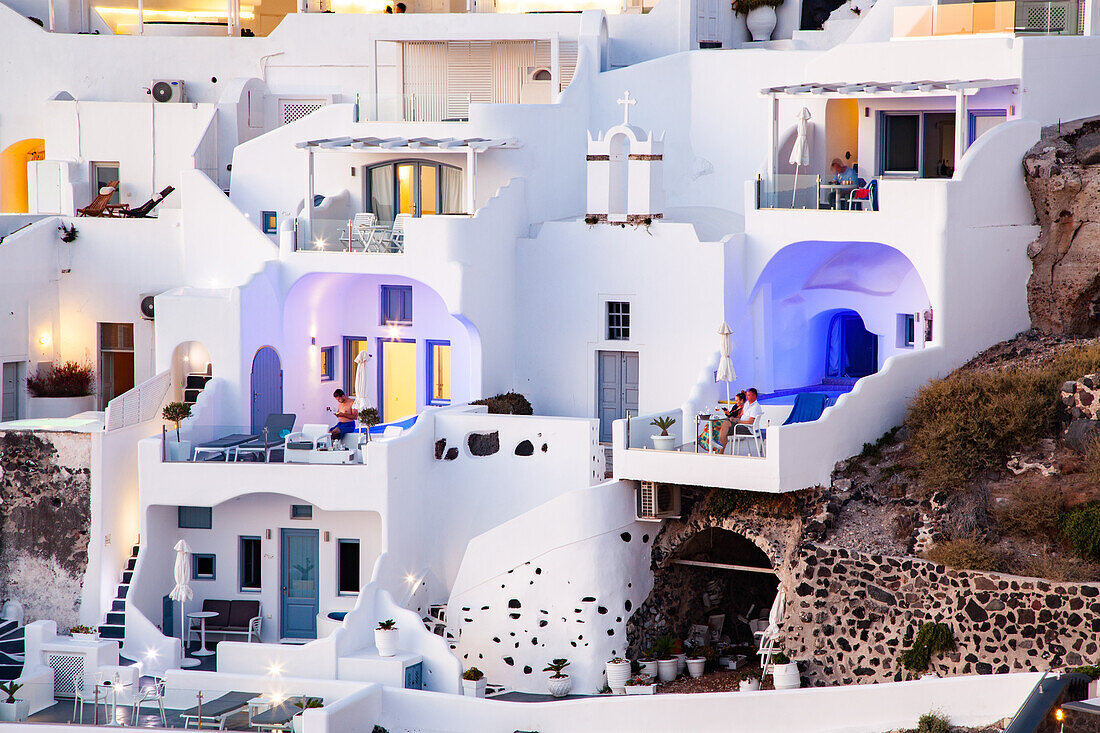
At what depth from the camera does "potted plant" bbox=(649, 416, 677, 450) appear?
33.7 m

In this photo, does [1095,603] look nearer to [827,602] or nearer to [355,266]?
[827,602]

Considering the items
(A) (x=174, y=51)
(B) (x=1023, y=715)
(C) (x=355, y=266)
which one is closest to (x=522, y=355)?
(C) (x=355, y=266)

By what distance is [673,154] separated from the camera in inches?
1624

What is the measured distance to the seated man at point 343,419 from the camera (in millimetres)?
36000

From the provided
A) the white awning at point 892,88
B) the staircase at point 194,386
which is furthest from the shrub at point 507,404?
the white awning at point 892,88

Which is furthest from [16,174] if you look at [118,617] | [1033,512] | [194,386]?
[1033,512]

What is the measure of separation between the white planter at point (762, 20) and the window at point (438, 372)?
35.9 feet

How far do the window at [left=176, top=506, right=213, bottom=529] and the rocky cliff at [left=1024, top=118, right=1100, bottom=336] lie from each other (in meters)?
16.6

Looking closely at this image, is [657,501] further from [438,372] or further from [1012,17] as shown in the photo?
[1012,17]

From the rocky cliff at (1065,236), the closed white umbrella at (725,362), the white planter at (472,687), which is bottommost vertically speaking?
the white planter at (472,687)

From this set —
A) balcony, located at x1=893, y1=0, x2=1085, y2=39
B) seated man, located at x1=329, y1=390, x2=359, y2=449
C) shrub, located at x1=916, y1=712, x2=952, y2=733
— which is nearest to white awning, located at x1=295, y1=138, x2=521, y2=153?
seated man, located at x1=329, y1=390, x2=359, y2=449

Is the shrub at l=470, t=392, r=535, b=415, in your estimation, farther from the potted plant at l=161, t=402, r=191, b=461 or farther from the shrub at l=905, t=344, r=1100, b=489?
the shrub at l=905, t=344, r=1100, b=489

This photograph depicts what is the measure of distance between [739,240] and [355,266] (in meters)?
7.88

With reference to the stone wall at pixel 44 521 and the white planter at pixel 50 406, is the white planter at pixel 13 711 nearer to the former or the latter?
the stone wall at pixel 44 521
